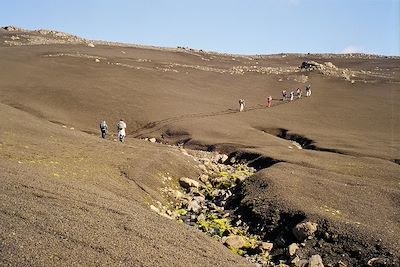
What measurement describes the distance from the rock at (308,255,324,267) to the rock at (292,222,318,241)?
1817mm

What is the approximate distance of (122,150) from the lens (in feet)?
88.7

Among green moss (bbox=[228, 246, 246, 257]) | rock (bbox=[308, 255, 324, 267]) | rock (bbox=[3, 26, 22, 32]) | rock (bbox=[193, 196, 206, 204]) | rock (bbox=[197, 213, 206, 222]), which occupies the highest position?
rock (bbox=[3, 26, 22, 32])

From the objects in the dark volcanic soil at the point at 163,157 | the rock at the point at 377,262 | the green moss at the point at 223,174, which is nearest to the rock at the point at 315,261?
the dark volcanic soil at the point at 163,157

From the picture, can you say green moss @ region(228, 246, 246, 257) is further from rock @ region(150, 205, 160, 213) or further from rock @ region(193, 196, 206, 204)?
rock @ region(193, 196, 206, 204)

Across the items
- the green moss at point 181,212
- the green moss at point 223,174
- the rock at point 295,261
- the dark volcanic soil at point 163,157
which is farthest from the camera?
the green moss at point 223,174

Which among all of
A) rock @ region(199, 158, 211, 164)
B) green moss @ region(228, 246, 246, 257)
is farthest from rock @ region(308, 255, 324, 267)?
rock @ region(199, 158, 211, 164)

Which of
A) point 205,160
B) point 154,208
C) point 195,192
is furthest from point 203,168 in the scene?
point 154,208

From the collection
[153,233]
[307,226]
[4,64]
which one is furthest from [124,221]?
[4,64]

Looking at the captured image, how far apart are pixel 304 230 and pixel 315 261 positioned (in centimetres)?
245

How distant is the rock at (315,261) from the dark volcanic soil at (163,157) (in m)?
0.75

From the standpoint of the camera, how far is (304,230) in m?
17.1

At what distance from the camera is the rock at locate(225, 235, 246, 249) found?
16405 millimetres

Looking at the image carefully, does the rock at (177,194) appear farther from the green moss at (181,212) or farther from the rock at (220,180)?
the rock at (220,180)

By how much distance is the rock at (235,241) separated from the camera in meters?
16.4
